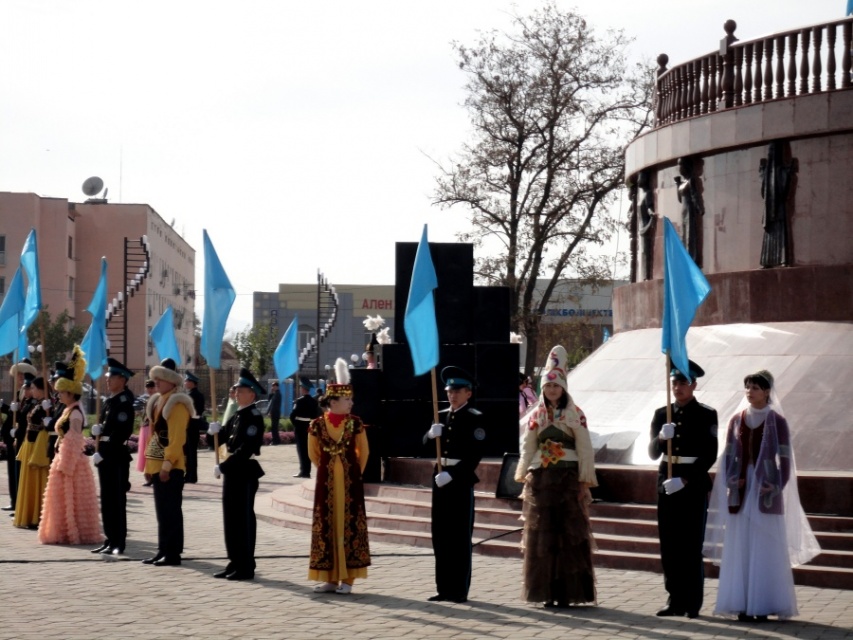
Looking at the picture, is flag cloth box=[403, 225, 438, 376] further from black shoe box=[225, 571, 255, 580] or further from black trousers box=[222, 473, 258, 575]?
black shoe box=[225, 571, 255, 580]

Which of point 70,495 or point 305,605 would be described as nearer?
point 305,605

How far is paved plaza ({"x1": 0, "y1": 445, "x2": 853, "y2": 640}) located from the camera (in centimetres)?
936

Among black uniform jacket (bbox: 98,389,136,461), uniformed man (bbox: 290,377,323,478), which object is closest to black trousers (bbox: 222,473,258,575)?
black uniform jacket (bbox: 98,389,136,461)

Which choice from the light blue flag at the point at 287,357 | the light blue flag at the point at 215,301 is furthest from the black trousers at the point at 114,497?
the light blue flag at the point at 287,357

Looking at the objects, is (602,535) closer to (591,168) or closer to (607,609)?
(607,609)

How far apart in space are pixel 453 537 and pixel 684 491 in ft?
5.80

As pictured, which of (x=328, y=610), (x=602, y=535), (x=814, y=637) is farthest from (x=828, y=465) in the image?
(x=328, y=610)

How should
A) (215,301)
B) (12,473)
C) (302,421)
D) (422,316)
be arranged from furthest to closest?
(302,421), (12,473), (215,301), (422,316)

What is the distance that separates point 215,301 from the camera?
512 inches

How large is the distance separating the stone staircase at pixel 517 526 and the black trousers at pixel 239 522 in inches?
97.4

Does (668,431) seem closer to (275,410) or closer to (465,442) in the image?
(465,442)

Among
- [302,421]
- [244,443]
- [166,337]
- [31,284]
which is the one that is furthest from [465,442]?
[302,421]

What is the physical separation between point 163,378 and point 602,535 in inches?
165

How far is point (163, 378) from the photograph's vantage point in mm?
12859
